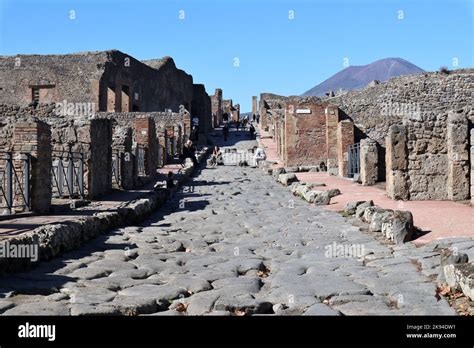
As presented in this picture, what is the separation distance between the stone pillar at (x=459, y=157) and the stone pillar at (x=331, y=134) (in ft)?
40.7

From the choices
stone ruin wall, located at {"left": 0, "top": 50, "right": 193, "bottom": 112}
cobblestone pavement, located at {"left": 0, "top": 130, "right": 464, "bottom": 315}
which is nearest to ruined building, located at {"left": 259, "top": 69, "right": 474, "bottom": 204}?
cobblestone pavement, located at {"left": 0, "top": 130, "right": 464, "bottom": 315}

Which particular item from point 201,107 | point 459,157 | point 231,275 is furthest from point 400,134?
point 201,107

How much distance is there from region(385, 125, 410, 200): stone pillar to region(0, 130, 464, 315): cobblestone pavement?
248cm

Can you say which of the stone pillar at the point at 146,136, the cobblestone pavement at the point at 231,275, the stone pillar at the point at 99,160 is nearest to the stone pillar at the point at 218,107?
the stone pillar at the point at 146,136

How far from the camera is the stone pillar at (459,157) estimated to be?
1258 cm

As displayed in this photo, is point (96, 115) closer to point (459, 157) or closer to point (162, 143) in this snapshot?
point (459, 157)

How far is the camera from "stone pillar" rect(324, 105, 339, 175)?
25266mm

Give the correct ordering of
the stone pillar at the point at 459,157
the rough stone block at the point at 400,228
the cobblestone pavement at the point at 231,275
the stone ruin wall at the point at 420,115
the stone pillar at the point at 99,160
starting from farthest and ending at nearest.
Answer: the stone pillar at the point at 99,160 → the stone ruin wall at the point at 420,115 → the stone pillar at the point at 459,157 → the rough stone block at the point at 400,228 → the cobblestone pavement at the point at 231,275

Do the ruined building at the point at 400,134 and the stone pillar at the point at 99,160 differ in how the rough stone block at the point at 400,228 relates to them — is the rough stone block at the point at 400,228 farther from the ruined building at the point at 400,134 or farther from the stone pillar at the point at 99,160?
the stone pillar at the point at 99,160

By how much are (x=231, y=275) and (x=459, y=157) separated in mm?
7679

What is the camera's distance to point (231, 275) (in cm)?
643
